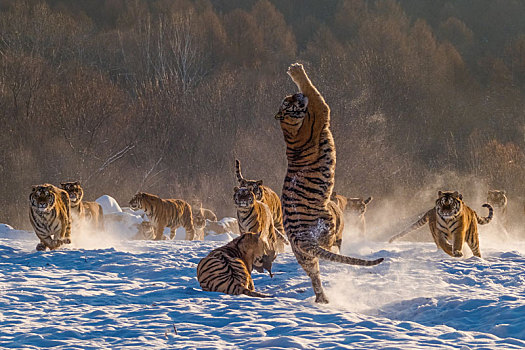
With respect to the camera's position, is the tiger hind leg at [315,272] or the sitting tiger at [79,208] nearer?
the tiger hind leg at [315,272]

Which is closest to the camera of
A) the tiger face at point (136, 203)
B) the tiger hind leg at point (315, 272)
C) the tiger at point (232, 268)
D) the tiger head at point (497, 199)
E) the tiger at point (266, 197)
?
the tiger hind leg at point (315, 272)

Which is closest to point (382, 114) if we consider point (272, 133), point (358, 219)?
point (272, 133)

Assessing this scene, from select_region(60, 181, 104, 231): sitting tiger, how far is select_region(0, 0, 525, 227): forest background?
15.4 m

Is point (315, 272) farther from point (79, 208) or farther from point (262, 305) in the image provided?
point (79, 208)

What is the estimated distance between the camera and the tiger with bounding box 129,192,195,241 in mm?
16672

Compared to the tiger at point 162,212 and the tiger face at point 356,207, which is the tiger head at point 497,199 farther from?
the tiger at point 162,212

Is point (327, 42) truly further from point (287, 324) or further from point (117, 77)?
point (287, 324)

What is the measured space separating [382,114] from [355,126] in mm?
3205

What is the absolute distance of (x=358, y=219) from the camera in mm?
18672

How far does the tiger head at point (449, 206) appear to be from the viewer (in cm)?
1013

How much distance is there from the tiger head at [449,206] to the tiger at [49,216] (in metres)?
5.58

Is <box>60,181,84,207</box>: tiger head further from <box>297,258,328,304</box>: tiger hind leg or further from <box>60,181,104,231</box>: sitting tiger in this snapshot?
<box>297,258,328,304</box>: tiger hind leg

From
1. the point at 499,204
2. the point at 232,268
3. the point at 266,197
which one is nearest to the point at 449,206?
the point at 266,197

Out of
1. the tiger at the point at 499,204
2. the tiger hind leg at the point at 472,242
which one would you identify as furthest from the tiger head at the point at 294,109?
the tiger at the point at 499,204
